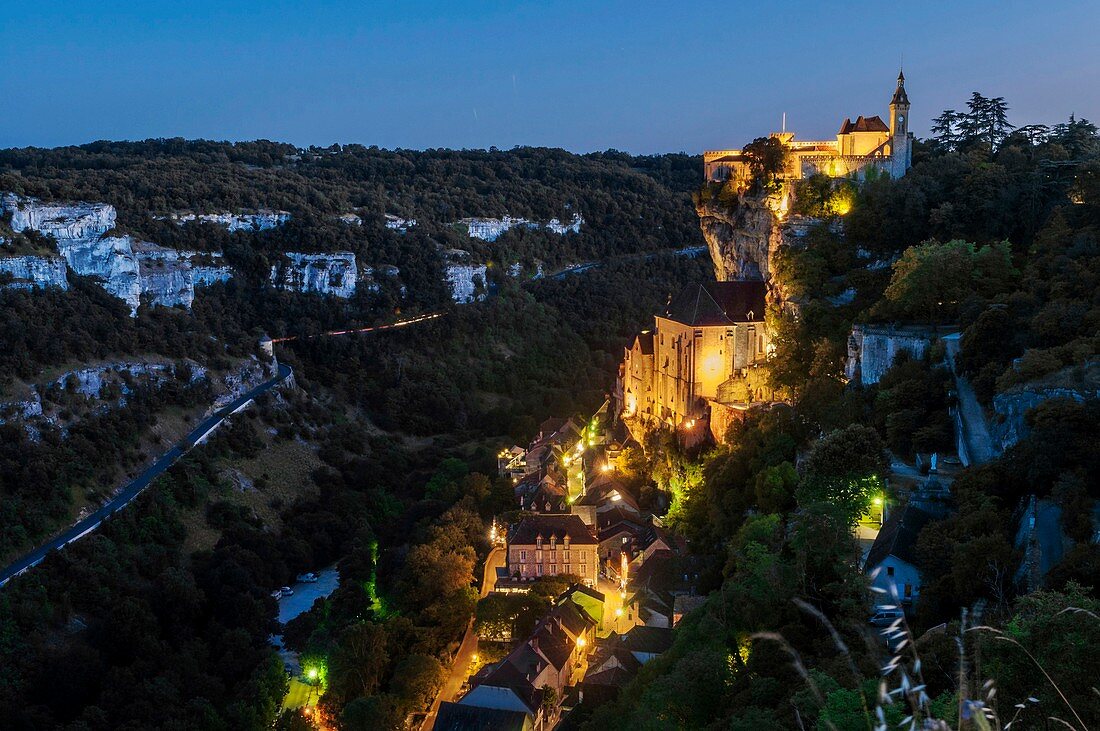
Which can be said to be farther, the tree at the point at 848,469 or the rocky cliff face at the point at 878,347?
the rocky cliff face at the point at 878,347

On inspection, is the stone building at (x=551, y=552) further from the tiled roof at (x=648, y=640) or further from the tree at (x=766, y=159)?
the tree at (x=766, y=159)

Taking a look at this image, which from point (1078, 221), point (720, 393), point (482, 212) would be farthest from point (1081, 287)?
point (482, 212)

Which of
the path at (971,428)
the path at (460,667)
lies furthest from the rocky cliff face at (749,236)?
the path at (460,667)

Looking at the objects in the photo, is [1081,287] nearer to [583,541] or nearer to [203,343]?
[583,541]

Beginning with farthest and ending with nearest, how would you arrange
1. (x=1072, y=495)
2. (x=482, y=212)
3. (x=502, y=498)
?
(x=482, y=212) → (x=502, y=498) → (x=1072, y=495)

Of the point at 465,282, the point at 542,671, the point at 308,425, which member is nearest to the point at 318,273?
the point at 465,282
